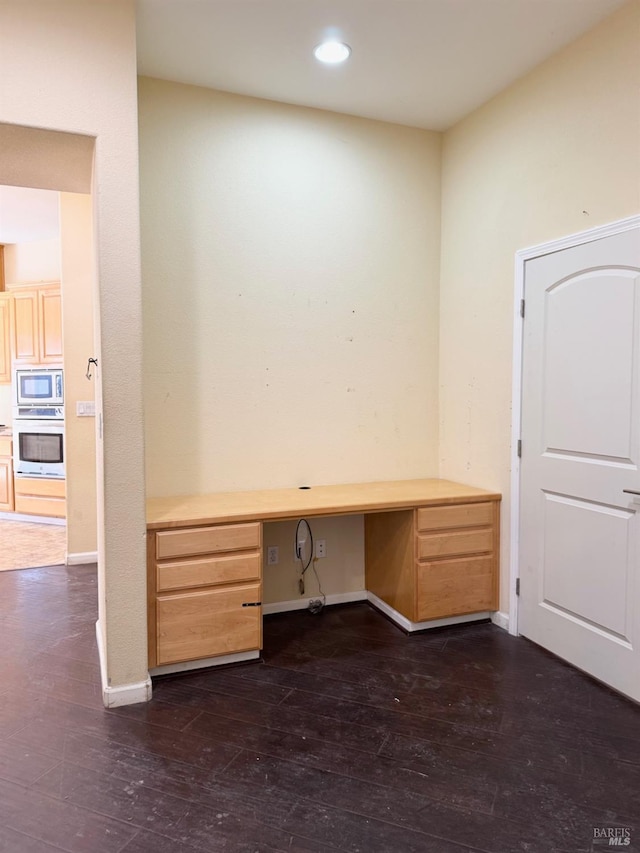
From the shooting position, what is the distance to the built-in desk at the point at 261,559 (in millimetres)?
2570

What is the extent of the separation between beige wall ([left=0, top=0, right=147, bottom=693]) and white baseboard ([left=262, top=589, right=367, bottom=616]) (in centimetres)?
107

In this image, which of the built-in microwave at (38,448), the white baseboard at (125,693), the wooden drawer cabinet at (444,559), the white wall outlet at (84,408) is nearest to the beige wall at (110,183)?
the white baseboard at (125,693)

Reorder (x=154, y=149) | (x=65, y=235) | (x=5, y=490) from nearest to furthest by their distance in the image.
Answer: (x=154, y=149), (x=65, y=235), (x=5, y=490)

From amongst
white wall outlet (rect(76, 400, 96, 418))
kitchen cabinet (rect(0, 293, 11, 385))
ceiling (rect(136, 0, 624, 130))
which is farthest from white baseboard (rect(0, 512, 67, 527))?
ceiling (rect(136, 0, 624, 130))

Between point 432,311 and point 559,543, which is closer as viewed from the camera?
point 559,543

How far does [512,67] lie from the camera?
287cm

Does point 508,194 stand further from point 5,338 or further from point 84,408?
point 5,338

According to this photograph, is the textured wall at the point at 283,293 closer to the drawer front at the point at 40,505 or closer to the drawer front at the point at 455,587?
the drawer front at the point at 455,587

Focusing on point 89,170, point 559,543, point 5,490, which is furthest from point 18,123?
point 5,490

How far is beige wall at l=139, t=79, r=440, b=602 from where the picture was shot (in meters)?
3.06

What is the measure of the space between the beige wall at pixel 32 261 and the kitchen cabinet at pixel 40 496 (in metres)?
2.23

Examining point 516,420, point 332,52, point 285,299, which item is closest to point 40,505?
point 285,299

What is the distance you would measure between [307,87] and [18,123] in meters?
1.61

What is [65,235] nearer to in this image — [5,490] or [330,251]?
[330,251]
